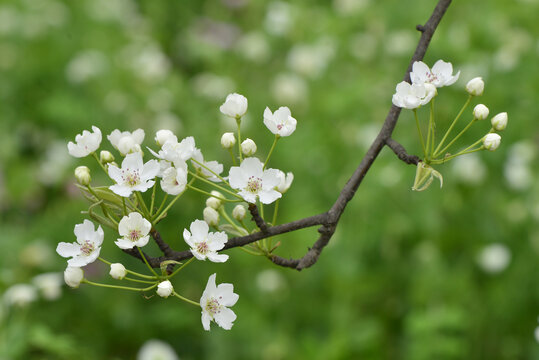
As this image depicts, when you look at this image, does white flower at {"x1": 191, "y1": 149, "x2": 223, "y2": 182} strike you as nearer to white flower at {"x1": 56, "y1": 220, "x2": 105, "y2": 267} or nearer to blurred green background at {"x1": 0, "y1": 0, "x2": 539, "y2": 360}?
white flower at {"x1": 56, "y1": 220, "x2": 105, "y2": 267}

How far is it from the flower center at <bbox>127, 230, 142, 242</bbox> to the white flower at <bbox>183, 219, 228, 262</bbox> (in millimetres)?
62

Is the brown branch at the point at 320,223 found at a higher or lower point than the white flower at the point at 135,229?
higher

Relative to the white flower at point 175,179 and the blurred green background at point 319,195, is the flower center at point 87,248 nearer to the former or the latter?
the white flower at point 175,179

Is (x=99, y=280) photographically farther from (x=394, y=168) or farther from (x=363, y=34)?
(x=363, y=34)

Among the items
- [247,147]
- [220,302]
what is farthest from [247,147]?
[220,302]

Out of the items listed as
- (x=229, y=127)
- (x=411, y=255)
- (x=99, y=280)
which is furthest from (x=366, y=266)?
(x=99, y=280)

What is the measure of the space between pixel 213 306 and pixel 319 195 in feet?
7.26

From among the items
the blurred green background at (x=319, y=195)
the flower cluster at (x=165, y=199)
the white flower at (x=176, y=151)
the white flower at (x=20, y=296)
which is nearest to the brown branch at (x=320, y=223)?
the flower cluster at (x=165, y=199)

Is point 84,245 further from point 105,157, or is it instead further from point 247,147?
point 247,147

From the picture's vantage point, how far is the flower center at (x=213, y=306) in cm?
91

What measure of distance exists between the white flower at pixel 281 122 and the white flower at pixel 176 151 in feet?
0.45

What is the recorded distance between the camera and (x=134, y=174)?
908 millimetres

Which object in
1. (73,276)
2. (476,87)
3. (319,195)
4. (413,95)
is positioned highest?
(319,195)

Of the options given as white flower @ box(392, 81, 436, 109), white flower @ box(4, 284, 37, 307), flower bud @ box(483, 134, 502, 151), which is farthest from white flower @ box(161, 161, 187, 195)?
white flower @ box(4, 284, 37, 307)
